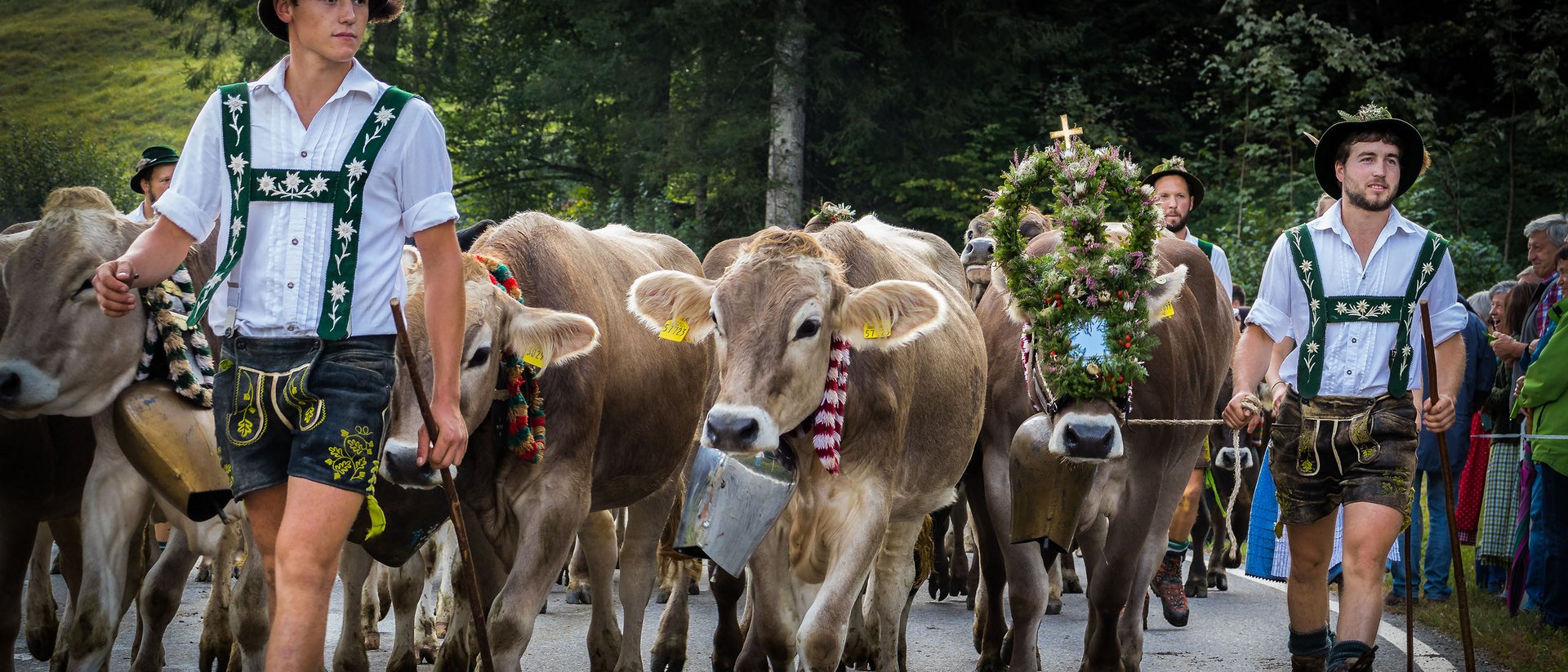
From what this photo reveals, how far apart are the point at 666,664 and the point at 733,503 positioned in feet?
6.87

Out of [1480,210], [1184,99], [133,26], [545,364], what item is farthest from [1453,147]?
[133,26]

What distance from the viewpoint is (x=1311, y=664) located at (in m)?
6.03

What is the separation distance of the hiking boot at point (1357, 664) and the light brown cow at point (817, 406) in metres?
1.68

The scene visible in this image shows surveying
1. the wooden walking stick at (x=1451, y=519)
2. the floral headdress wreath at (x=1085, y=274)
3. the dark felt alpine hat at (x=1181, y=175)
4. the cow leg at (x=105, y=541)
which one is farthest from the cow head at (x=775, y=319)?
the dark felt alpine hat at (x=1181, y=175)

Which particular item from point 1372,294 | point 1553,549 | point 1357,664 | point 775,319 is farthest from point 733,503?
point 1553,549

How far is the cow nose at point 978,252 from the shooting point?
→ 923cm

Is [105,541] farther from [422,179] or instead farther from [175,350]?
[422,179]

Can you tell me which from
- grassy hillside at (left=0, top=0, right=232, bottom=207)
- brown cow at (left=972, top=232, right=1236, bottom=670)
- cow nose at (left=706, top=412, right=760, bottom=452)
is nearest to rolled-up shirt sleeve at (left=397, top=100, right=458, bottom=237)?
cow nose at (left=706, top=412, right=760, bottom=452)

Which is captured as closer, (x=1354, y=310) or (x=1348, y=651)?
(x=1348, y=651)

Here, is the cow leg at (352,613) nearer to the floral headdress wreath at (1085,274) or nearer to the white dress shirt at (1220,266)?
the floral headdress wreath at (1085,274)

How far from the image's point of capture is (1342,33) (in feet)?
74.0

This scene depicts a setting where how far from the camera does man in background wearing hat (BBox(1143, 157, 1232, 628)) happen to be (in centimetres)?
866

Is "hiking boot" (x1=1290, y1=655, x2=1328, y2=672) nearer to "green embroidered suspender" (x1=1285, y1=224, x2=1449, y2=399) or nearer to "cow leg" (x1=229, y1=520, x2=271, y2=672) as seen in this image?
"green embroidered suspender" (x1=1285, y1=224, x2=1449, y2=399)

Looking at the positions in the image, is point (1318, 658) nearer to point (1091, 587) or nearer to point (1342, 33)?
point (1091, 587)
